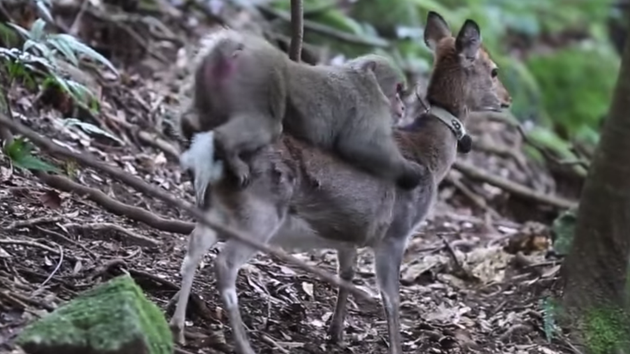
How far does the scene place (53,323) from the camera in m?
3.96

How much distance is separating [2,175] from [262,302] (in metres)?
A: 1.42

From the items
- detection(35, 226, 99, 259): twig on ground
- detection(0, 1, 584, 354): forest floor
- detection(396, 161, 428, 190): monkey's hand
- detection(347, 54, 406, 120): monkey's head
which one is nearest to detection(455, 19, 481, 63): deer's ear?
detection(347, 54, 406, 120): monkey's head

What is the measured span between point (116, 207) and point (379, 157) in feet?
3.97

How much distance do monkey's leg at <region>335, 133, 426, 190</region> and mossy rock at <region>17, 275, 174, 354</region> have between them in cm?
129

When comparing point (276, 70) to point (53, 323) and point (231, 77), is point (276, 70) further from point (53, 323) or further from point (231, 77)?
point (53, 323)

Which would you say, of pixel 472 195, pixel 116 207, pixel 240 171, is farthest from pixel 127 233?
pixel 472 195

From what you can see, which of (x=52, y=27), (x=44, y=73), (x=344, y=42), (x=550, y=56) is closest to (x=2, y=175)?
(x=44, y=73)

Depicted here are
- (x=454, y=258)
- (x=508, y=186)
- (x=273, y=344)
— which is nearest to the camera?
(x=273, y=344)

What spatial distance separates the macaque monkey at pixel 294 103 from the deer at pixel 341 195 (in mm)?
68

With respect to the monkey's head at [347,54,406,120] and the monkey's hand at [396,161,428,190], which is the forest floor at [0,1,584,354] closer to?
the monkey's hand at [396,161,428,190]

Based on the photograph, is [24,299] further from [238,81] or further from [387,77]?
[387,77]

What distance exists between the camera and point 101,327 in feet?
12.9

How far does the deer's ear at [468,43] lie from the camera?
226 inches

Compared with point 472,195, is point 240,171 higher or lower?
higher
